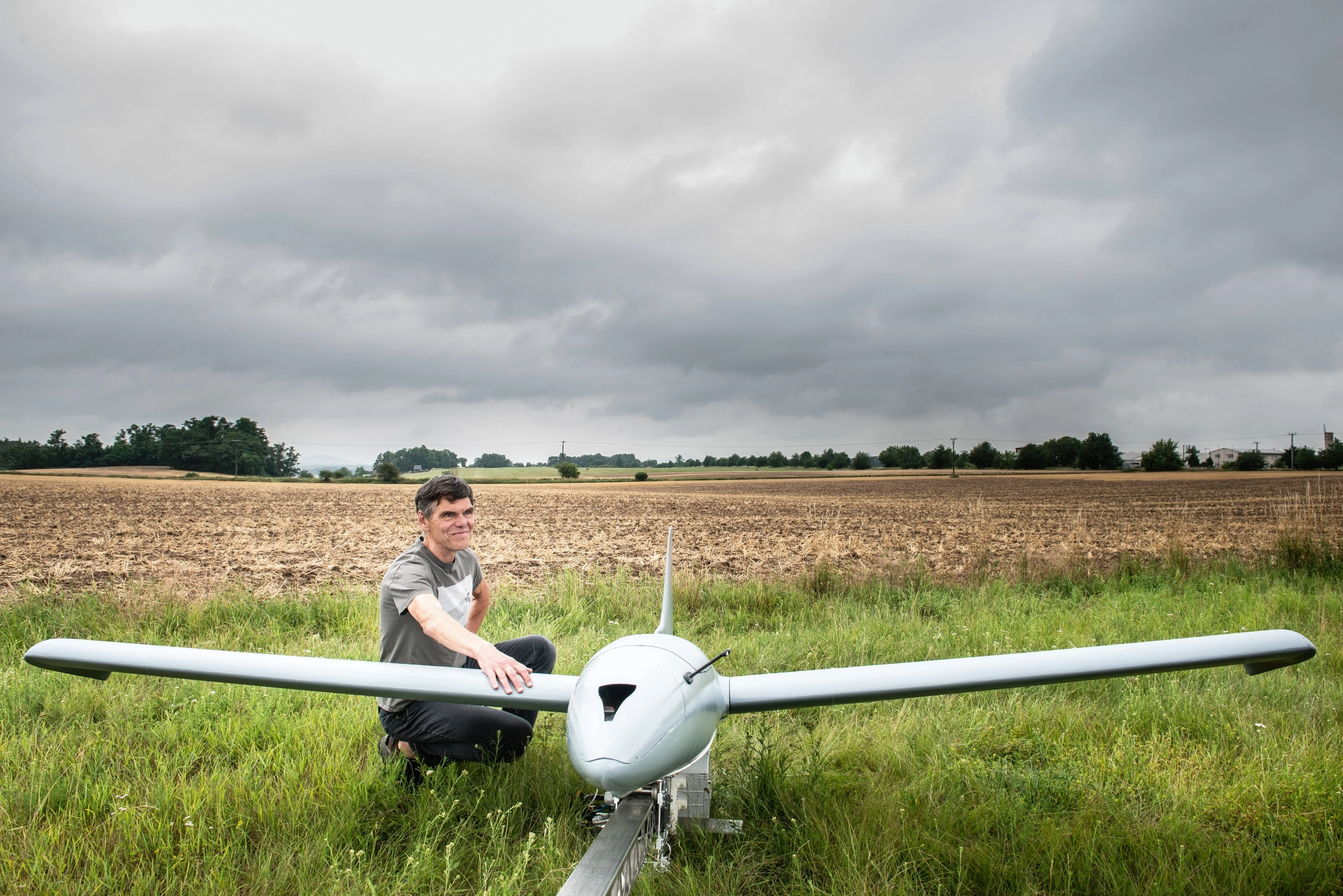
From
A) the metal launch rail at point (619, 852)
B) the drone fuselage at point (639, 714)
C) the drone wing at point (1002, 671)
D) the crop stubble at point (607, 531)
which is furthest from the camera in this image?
→ the crop stubble at point (607, 531)

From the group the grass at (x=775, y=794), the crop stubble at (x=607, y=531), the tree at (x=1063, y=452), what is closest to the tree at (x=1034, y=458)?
the tree at (x=1063, y=452)

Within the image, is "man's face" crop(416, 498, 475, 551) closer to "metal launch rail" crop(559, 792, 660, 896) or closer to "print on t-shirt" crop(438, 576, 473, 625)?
"print on t-shirt" crop(438, 576, 473, 625)

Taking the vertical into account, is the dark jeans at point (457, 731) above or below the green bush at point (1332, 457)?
below

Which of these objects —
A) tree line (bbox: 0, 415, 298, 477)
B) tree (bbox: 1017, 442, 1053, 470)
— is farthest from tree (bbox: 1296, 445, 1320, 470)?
tree line (bbox: 0, 415, 298, 477)

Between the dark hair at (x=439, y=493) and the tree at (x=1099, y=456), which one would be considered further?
the tree at (x=1099, y=456)

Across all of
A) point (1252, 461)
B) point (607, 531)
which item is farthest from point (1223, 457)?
point (607, 531)

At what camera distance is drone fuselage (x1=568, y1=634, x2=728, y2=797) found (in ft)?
8.07

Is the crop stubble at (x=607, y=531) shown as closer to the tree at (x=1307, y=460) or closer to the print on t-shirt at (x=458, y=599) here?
the print on t-shirt at (x=458, y=599)

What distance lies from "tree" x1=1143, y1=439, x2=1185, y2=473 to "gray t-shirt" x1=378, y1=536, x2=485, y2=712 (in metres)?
99.4

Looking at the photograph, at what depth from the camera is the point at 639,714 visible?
2535 millimetres

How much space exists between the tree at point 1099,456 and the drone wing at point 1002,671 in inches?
3732

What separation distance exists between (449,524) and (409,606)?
54 centimetres

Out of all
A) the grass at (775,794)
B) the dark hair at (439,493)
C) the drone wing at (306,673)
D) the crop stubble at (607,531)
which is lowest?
the crop stubble at (607,531)

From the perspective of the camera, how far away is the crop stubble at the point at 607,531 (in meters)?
12.8
